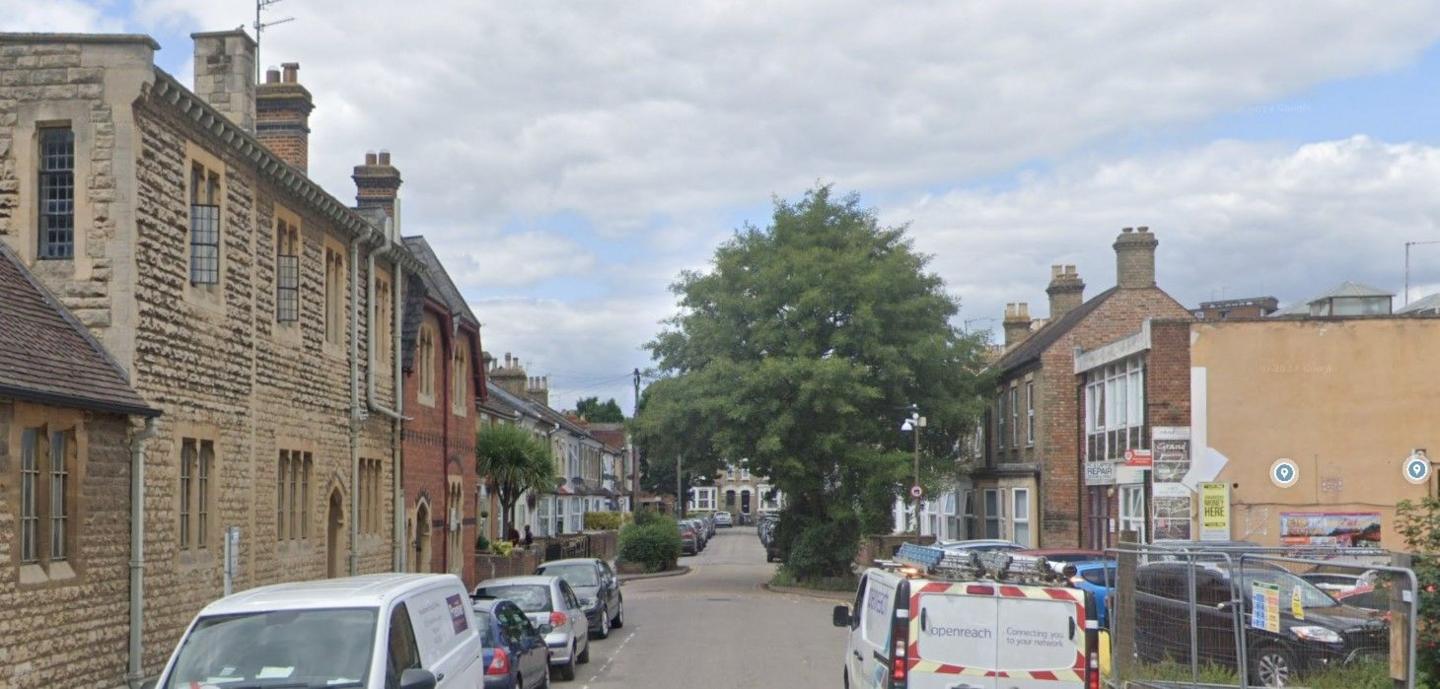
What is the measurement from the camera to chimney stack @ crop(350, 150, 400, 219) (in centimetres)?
3356

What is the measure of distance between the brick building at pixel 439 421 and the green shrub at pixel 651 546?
1891 centimetres

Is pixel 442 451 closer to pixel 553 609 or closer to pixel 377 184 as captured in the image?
pixel 377 184

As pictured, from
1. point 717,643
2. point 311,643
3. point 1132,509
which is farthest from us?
point 1132,509

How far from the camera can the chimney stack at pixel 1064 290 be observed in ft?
169

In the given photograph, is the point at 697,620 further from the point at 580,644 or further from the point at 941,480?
the point at 941,480

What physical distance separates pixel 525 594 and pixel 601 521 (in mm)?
50623

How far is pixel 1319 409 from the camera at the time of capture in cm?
3256

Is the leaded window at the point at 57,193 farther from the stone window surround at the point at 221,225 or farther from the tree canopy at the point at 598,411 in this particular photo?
the tree canopy at the point at 598,411

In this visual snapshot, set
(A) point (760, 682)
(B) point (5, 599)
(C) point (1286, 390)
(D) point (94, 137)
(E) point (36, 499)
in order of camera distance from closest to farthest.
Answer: (B) point (5, 599) < (E) point (36, 499) < (D) point (94, 137) < (A) point (760, 682) < (C) point (1286, 390)

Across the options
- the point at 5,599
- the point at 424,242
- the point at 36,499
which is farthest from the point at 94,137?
the point at 424,242

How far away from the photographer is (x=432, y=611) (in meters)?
12.5

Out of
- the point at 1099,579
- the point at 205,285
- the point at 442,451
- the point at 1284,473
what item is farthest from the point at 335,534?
the point at 1284,473

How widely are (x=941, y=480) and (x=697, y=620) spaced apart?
13771 millimetres

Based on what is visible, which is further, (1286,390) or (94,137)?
(1286,390)
